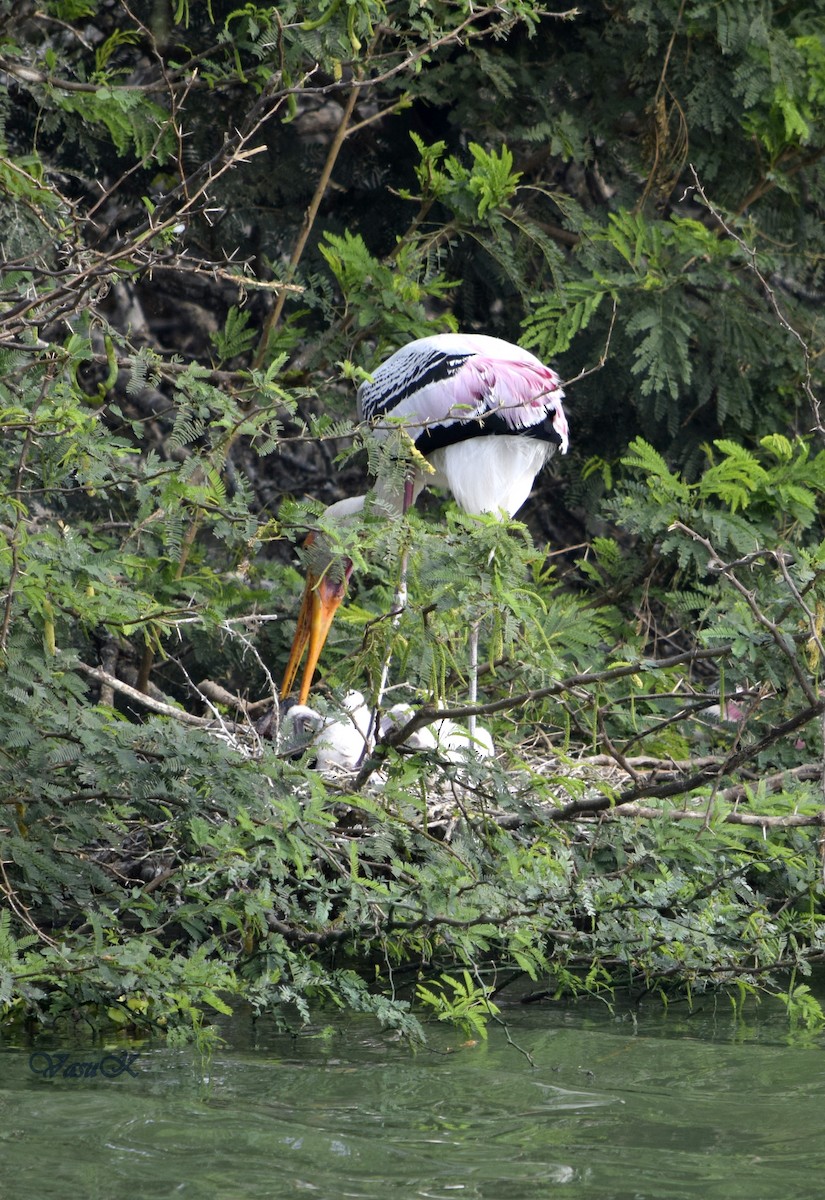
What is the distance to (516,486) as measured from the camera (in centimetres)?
616

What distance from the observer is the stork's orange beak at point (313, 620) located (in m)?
6.29

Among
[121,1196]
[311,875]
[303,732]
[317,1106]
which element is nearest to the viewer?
[121,1196]

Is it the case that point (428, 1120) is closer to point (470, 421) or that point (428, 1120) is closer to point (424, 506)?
point (470, 421)

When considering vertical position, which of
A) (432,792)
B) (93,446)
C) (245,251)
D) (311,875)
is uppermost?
(245,251)

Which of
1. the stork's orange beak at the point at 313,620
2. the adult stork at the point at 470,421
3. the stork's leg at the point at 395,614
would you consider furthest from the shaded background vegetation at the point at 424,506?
the adult stork at the point at 470,421

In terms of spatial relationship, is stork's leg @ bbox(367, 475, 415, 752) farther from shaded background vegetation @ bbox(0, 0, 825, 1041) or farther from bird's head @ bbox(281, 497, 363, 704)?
bird's head @ bbox(281, 497, 363, 704)

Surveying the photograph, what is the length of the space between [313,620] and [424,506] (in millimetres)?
1742

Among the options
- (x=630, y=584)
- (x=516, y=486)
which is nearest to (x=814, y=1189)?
(x=516, y=486)

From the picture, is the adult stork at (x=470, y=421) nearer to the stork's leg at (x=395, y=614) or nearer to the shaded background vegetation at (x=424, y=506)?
the shaded background vegetation at (x=424, y=506)

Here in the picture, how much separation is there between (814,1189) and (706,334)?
5.19 m

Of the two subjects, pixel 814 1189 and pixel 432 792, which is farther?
pixel 432 792

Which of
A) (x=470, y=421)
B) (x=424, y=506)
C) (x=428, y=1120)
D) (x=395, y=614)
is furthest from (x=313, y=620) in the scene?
(x=428, y=1120)

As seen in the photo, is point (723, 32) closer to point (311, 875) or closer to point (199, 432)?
point (199, 432)

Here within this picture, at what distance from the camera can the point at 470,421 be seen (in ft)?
19.5
